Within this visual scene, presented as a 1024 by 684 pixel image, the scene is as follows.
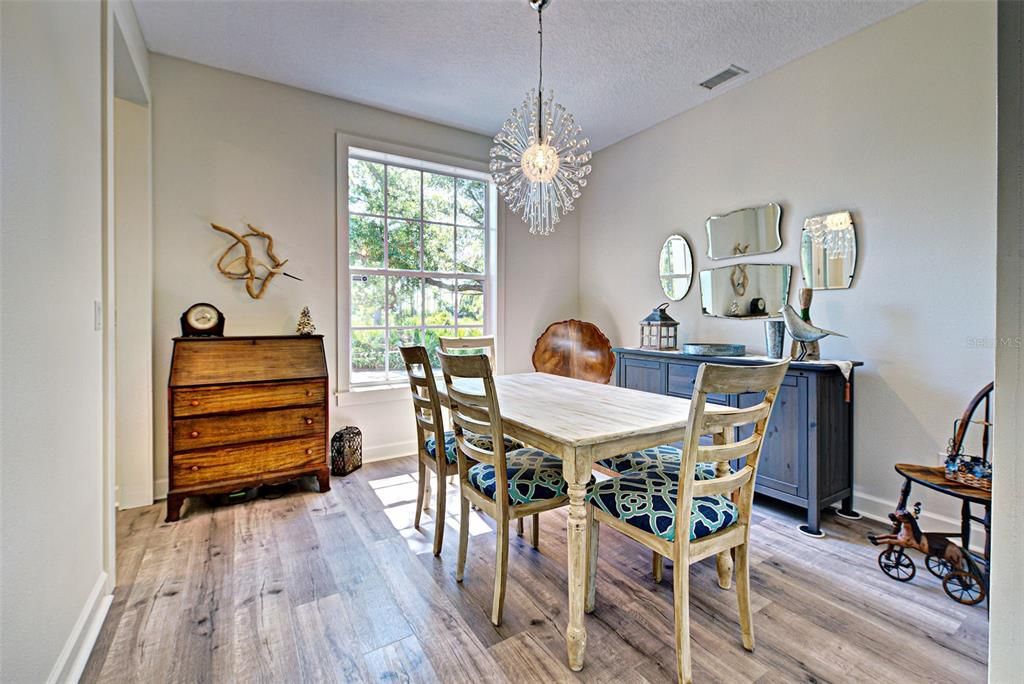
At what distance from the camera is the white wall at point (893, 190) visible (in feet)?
7.32

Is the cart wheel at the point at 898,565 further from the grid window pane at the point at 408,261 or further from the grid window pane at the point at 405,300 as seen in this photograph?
the grid window pane at the point at 405,300

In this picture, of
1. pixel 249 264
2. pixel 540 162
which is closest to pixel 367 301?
pixel 249 264

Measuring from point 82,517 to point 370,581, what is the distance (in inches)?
41.7

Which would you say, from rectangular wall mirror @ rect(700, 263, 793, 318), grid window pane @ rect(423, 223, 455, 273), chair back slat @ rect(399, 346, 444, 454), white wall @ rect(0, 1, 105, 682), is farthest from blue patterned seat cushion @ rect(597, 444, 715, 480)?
grid window pane @ rect(423, 223, 455, 273)

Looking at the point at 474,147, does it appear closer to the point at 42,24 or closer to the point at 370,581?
the point at 42,24

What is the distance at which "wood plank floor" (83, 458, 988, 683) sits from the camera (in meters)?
1.48

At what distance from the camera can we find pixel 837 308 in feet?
9.02

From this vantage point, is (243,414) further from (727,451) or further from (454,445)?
(727,451)

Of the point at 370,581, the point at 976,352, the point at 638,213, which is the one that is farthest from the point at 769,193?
the point at 370,581

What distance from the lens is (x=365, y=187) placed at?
3.68m

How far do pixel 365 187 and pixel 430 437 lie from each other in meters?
2.27

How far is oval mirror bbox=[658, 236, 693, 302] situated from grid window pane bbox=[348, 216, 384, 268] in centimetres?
235

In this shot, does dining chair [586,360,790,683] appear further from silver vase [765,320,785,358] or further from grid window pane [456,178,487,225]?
grid window pane [456,178,487,225]

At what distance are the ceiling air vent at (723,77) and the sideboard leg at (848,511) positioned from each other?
109 inches
